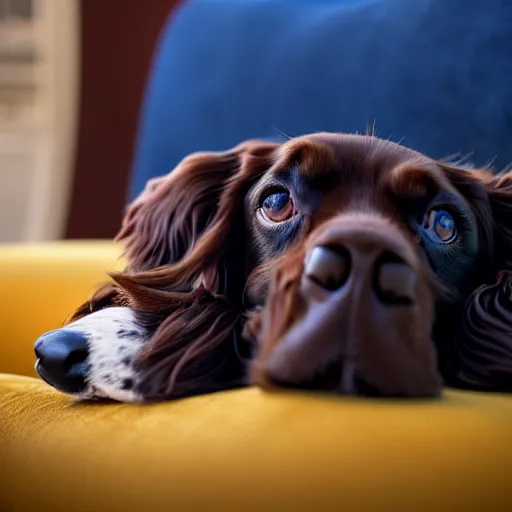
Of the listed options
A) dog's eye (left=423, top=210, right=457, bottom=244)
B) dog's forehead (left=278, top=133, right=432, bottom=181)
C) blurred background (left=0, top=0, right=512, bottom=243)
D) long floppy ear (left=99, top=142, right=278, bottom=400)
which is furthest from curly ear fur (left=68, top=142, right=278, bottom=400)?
blurred background (left=0, top=0, right=512, bottom=243)

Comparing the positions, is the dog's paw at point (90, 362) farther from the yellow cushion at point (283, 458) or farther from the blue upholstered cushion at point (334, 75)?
the blue upholstered cushion at point (334, 75)

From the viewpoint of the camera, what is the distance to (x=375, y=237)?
0.73 metres

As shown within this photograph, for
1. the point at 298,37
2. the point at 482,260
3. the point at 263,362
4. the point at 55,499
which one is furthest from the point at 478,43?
the point at 55,499

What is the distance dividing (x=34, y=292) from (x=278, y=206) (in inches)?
23.4

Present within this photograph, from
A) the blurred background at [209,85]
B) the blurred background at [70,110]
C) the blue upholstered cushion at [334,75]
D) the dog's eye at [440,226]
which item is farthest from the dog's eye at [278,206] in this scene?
the blurred background at [70,110]

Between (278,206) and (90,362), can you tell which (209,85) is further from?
(90,362)

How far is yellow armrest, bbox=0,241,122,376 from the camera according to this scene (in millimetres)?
1265

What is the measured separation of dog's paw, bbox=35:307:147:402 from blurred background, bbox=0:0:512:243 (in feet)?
2.14

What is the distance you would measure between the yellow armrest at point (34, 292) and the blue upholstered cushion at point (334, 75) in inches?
17.8

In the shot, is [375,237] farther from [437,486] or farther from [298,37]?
[298,37]

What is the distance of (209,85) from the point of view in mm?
1854

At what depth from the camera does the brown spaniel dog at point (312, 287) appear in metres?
0.72

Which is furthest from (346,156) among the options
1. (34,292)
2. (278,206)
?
(34,292)

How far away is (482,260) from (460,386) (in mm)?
150
